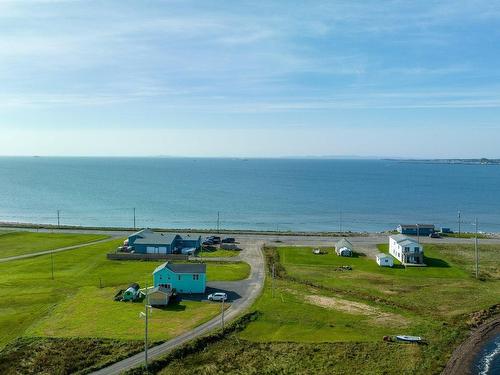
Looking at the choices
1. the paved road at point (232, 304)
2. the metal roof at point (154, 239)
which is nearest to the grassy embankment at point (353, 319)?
the paved road at point (232, 304)

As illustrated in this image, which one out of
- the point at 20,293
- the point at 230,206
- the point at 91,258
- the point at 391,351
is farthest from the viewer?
the point at 230,206

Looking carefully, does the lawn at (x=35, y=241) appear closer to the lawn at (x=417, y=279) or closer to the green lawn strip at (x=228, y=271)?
the green lawn strip at (x=228, y=271)

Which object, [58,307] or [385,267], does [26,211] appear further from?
[385,267]

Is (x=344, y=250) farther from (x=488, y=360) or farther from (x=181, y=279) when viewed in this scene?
(x=488, y=360)

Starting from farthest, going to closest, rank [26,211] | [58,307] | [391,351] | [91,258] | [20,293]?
[26,211] → [91,258] → [20,293] → [58,307] → [391,351]

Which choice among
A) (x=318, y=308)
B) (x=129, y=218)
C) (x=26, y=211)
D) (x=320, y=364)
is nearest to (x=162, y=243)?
(x=318, y=308)

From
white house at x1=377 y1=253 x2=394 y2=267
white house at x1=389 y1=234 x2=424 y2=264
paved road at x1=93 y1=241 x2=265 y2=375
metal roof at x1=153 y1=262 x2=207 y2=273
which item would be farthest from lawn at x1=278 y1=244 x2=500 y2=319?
metal roof at x1=153 y1=262 x2=207 y2=273

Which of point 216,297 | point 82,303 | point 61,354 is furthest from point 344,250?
point 61,354
